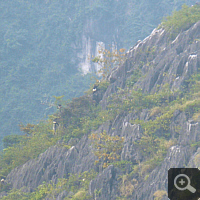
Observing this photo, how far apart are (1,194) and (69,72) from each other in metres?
43.4

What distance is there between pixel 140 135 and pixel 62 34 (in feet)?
164

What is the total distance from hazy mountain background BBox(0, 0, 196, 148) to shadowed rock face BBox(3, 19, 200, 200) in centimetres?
3569

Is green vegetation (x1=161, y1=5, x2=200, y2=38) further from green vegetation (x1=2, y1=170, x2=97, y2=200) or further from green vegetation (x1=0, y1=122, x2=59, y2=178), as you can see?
green vegetation (x1=2, y1=170, x2=97, y2=200)

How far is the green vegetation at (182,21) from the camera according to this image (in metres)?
24.1

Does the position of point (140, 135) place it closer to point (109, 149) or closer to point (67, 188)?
point (109, 149)

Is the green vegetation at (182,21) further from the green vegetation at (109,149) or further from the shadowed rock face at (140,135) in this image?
the green vegetation at (109,149)

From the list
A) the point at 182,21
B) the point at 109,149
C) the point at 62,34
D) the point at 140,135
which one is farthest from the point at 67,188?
the point at 62,34

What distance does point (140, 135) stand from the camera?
63.5 feet

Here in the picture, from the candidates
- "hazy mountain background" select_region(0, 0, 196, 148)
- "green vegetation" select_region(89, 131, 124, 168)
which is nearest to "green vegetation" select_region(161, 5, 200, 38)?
"green vegetation" select_region(89, 131, 124, 168)

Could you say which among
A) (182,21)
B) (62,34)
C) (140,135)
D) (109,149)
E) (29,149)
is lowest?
(109,149)

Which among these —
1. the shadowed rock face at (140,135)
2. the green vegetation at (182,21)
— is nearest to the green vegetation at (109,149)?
the shadowed rock face at (140,135)

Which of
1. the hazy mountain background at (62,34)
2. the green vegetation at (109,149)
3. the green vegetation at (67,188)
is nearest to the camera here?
the green vegetation at (67,188)

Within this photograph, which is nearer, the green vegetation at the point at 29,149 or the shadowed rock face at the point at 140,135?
the shadowed rock face at the point at 140,135

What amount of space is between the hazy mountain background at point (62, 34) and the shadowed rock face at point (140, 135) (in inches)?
1405
